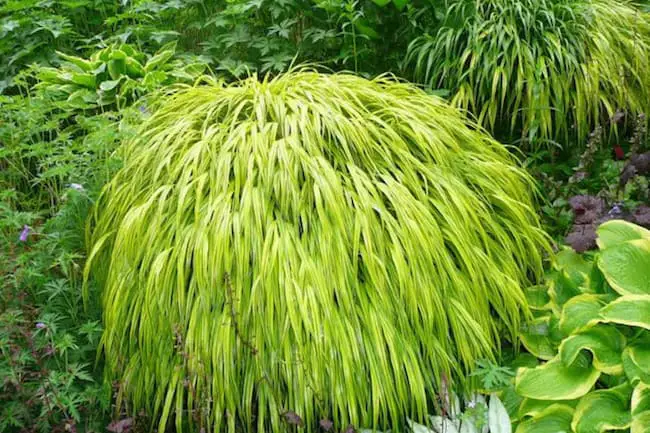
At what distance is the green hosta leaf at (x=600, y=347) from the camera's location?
192 cm

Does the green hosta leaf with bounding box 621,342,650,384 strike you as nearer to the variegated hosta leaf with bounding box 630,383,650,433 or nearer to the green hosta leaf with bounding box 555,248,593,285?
the variegated hosta leaf with bounding box 630,383,650,433

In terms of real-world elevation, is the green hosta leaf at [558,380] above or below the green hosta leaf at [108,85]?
below

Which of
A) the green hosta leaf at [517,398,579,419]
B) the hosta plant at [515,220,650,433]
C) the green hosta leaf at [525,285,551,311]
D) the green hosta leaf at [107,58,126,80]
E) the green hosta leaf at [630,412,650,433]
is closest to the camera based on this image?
the green hosta leaf at [630,412,650,433]

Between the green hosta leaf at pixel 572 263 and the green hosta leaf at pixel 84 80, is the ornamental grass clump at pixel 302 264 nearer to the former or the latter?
the green hosta leaf at pixel 572 263

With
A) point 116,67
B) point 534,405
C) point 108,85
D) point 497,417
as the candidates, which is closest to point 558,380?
point 534,405

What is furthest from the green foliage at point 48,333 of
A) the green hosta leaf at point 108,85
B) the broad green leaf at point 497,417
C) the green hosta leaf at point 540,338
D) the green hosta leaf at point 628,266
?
the green hosta leaf at point 628,266

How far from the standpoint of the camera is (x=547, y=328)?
2.24 metres

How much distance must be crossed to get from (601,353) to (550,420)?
0.25 m

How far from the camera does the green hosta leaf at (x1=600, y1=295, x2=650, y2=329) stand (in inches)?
73.5

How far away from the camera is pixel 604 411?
1.85 m

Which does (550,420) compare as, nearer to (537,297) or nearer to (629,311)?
(629,311)

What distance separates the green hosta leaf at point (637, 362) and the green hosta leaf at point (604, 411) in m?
0.06

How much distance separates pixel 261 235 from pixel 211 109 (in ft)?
2.17

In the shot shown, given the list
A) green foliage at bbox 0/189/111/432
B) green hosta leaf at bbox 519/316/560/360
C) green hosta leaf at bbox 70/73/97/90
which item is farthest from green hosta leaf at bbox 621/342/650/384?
green hosta leaf at bbox 70/73/97/90
